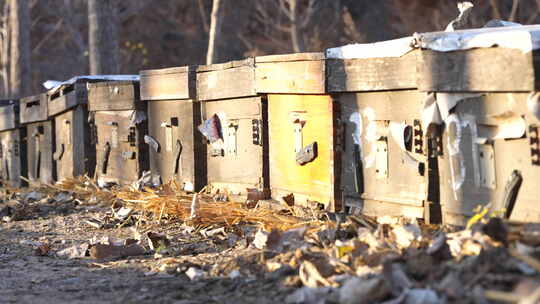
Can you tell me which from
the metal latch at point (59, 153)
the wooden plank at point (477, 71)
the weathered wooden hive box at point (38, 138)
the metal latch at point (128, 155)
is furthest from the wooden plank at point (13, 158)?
the wooden plank at point (477, 71)

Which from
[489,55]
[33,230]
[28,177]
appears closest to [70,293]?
[489,55]

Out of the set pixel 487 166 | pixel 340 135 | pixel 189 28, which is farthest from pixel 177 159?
pixel 189 28

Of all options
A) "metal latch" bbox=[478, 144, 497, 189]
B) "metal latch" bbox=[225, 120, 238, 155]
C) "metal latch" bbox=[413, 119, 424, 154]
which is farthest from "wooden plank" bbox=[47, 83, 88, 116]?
Answer: "metal latch" bbox=[478, 144, 497, 189]

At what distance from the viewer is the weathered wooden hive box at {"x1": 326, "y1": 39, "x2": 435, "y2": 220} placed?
7.06 meters

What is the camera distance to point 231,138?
9.67 metres

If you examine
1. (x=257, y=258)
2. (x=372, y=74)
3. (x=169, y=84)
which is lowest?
(x=257, y=258)

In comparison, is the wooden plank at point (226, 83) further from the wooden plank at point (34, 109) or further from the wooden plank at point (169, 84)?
the wooden plank at point (34, 109)

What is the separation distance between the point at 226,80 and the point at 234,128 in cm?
46

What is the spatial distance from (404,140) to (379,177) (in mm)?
478

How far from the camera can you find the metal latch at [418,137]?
700 centimetres

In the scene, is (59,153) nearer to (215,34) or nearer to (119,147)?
(119,147)

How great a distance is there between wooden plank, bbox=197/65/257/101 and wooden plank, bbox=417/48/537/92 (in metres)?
2.54

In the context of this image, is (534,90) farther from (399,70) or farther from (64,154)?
(64,154)

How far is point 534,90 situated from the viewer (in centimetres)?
587
